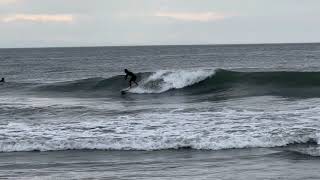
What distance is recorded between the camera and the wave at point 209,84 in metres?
28.6

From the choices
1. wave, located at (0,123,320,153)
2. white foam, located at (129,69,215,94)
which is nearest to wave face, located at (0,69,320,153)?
wave, located at (0,123,320,153)

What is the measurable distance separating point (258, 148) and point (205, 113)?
17.9ft

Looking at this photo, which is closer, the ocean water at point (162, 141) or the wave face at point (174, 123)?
the ocean water at point (162, 141)

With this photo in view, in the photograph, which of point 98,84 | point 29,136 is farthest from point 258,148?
point 98,84

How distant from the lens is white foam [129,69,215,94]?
30953 mm

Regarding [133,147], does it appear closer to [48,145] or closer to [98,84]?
[48,145]

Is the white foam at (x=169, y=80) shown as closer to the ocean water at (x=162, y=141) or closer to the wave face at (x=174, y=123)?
the wave face at (x=174, y=123)

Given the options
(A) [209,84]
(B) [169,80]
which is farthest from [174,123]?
(B) [169,80]

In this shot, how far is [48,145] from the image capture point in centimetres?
1370

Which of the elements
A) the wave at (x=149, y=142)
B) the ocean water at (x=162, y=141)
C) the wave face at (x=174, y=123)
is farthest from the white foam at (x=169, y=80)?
the wave at (x=149, y=142)

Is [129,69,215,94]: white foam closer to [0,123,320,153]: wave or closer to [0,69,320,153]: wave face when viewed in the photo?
[0,69,320,153]: wave face

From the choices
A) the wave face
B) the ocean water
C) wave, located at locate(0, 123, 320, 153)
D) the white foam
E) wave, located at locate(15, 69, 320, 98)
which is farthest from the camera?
the white foam

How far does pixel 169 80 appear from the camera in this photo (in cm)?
3231

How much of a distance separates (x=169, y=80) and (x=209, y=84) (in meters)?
2.23
